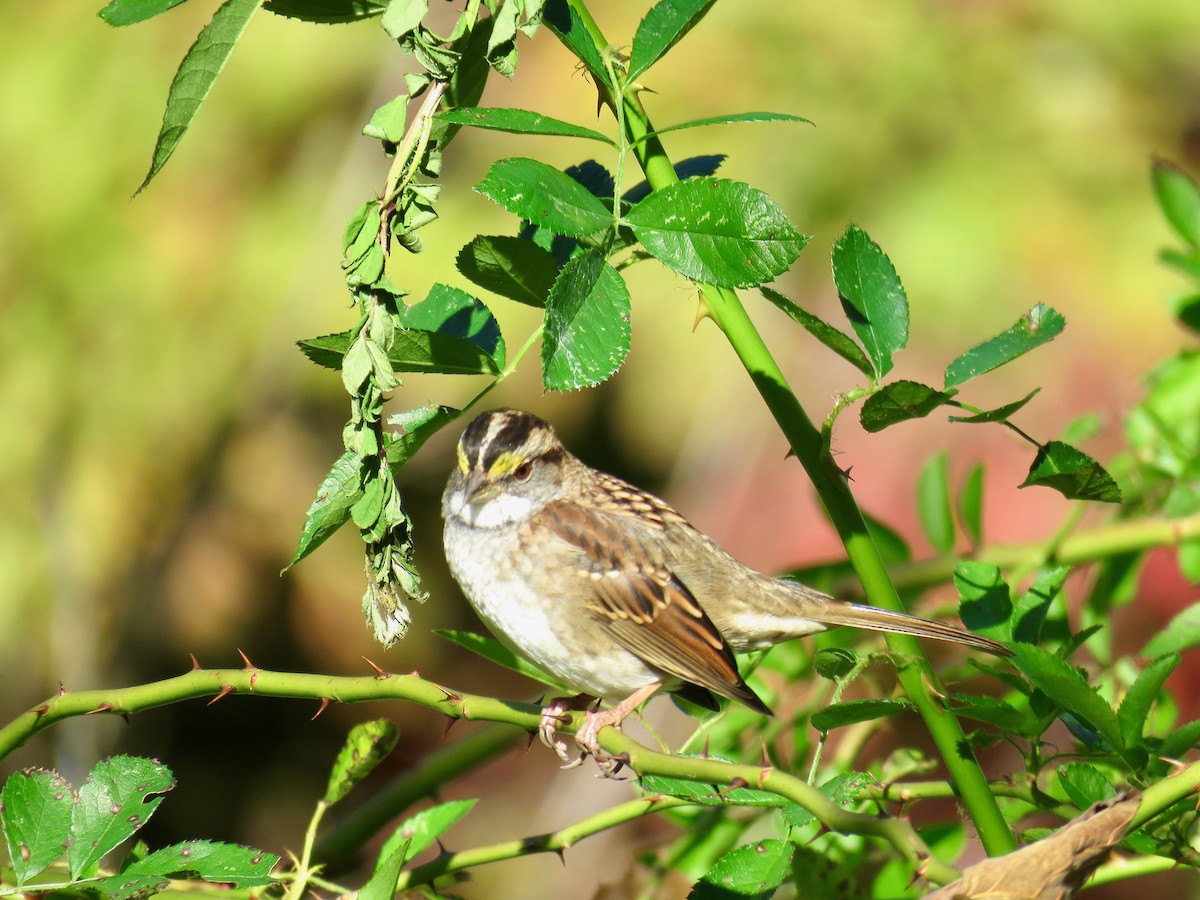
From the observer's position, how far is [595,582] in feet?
9.40

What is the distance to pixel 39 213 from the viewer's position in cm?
480

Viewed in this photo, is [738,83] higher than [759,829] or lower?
higher

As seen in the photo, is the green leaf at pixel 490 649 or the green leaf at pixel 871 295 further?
the green leaf at pixel 490 649

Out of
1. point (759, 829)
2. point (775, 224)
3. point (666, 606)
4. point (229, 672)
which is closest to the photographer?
point (775, 224)

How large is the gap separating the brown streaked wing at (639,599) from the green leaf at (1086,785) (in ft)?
3.16

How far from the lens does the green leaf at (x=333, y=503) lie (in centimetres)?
130

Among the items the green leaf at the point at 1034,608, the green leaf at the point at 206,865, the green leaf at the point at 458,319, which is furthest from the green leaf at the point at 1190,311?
the green leaf at the point at 206,865

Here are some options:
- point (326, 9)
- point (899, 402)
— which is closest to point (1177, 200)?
point (899, 402)

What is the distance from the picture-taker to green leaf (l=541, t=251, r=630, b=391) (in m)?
1.21

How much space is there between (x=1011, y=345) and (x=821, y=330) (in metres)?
0.25

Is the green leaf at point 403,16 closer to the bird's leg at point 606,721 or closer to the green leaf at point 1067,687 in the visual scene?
the green leaf at point 1067,687

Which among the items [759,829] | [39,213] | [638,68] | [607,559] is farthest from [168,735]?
[638,68]

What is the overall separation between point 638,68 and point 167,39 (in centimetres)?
399

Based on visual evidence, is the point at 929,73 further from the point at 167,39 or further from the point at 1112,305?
the point at 167,39
